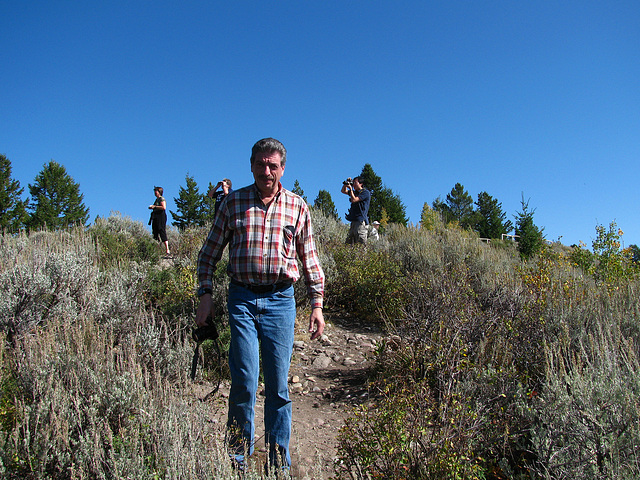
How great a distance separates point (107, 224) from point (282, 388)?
43.5 ft

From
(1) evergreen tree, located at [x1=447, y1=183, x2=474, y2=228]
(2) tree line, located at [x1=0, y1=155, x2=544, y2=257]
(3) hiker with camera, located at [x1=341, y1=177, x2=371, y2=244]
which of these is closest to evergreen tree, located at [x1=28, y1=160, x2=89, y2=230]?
(2) tree line, located at [x1=0, y1=155, x2=544, y2=257]

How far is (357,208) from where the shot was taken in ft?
30.1

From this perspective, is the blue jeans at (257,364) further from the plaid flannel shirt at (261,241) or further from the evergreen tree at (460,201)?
the evergreen tree at (460,201)

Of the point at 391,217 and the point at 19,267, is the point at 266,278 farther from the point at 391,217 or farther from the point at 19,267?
the point at 391,217

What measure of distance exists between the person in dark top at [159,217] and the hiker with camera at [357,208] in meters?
4.82

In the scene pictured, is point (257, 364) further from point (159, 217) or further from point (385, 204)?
point (385, 204)

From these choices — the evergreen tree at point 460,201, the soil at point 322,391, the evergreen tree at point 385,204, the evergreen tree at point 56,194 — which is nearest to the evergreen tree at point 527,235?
the soil at point 322,391

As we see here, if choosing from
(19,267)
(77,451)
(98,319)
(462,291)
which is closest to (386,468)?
(77,451)

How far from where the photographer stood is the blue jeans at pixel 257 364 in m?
2.32

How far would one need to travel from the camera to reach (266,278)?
2381 mm

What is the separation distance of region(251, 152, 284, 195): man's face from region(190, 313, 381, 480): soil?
1.41 m

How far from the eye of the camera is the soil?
293cm

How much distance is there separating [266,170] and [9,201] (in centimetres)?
3188

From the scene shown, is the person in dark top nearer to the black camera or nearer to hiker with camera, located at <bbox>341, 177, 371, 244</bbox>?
hiker with camera, located at <bbox>341, 177, 371, 244</bbox>
